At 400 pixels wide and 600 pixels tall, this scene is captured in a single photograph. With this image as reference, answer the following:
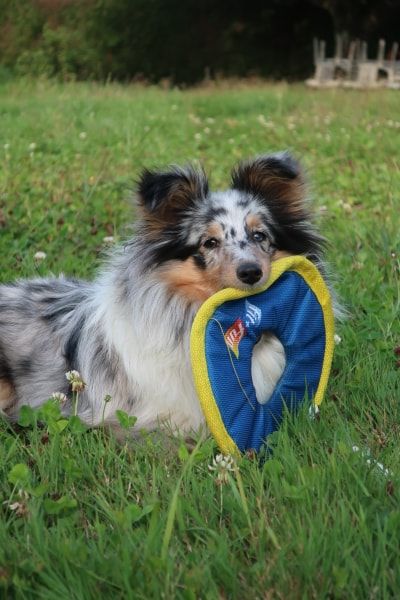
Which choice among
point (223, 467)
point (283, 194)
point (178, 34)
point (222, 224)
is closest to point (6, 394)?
point (222, 224)

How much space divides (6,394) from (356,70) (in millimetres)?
20903

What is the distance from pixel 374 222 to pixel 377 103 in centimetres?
803

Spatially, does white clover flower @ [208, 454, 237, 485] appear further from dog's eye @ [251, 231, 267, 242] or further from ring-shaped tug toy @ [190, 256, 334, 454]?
dog's eye @ [251, 231, 267, 242]

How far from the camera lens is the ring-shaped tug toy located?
11.3 feet

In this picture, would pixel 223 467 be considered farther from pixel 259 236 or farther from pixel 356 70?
pixel 356 70

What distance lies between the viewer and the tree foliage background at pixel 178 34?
2530cm

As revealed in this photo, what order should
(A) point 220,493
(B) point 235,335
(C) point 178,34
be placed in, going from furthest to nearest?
(C) point 178,34, (B) point 235,335, (A) point 220,493

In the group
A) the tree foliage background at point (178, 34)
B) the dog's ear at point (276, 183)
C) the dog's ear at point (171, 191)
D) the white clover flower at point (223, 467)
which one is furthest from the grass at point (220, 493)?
the tree foliage background at point (178, 34)

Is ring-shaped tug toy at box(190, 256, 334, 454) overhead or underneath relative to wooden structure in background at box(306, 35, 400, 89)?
underneath

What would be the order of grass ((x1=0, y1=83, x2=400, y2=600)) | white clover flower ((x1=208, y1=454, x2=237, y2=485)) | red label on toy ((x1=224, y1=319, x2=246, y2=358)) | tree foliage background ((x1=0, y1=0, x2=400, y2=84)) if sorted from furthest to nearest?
tree foliage background ((x1=0, y1=0, x2=400, y2=84)) → red label on toy ((x1=224, y1=319, x2=246, y2=358)) → white clover flower ((x1=208, y1=454, x2=237, y2=485)) → grass ((x1=0, y1=83, x2=400, y2=600))

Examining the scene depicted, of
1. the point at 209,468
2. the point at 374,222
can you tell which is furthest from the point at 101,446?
the point at 374,222

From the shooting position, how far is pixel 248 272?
11.4 ft

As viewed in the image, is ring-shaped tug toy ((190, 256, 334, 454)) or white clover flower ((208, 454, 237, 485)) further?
ring-shaped tug toy ((190, 256, 334, 454))

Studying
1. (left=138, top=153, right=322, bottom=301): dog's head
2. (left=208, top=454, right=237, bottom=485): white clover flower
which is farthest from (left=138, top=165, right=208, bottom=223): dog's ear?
(left=208, top=454, right=237, bottom=485): white clover flower
